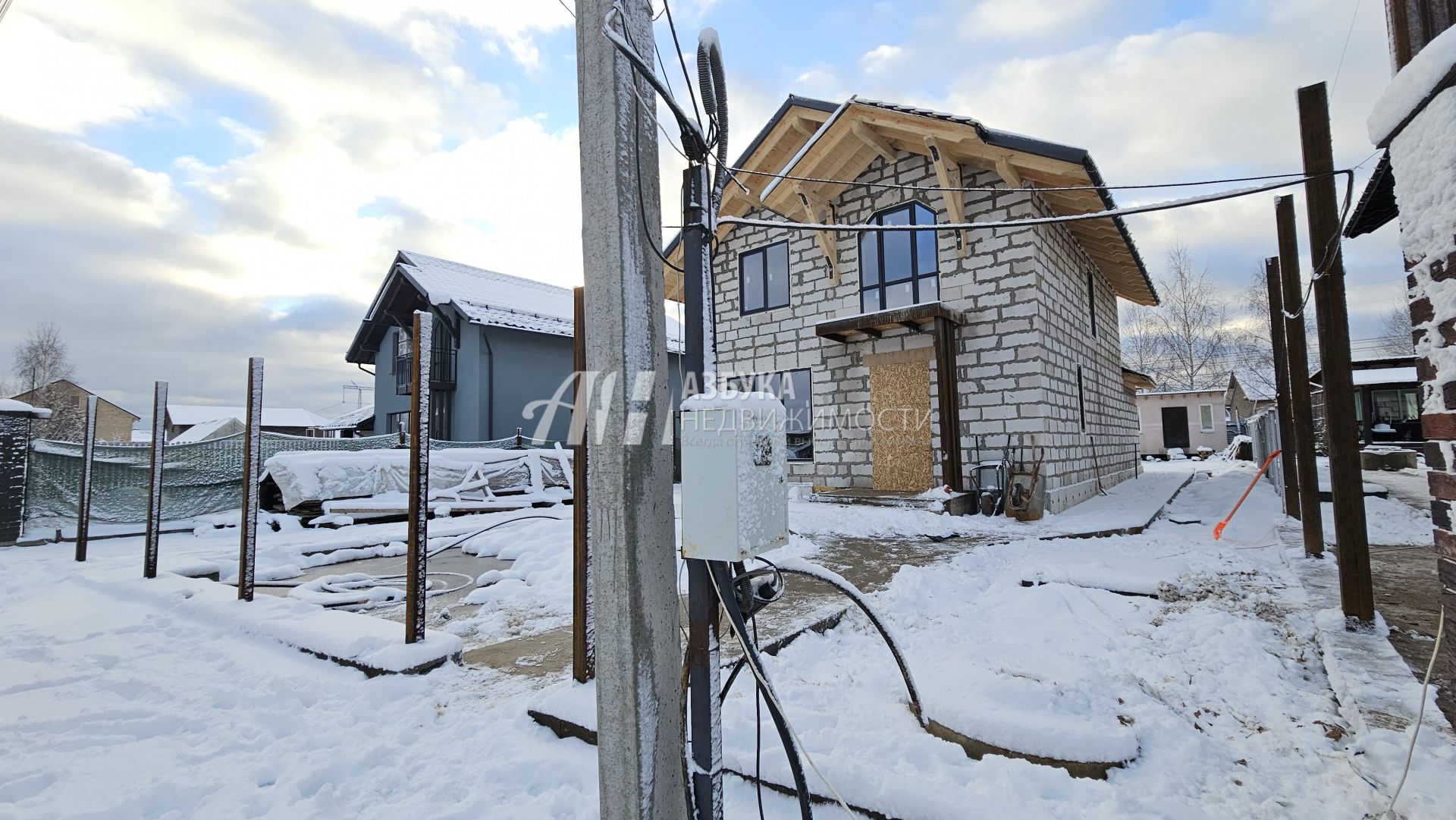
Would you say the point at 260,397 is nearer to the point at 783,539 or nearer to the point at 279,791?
the point at 279,791

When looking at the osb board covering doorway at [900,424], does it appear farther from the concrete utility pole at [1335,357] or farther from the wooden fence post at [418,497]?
the wooden fence post at [418,497]

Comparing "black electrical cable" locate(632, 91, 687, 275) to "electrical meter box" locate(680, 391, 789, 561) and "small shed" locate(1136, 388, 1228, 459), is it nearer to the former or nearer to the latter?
"electrical meter box" locate(680, 391, 789, 561)

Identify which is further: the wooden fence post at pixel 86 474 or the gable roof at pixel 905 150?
the gable roof at pixel 905 150

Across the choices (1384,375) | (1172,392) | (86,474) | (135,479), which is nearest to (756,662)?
(86,474)

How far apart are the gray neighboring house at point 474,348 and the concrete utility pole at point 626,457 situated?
557 inches

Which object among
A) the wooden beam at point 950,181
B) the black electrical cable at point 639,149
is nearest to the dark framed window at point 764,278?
the wooden beam at point 950,181

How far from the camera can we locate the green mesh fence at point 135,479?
9742 mm

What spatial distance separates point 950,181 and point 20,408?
46.9 ft

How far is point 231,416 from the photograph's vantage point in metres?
49.3

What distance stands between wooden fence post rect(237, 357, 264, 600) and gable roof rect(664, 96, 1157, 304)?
4119mm

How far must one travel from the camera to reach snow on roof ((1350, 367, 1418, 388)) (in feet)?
56.3

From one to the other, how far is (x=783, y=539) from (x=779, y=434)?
0.35 m

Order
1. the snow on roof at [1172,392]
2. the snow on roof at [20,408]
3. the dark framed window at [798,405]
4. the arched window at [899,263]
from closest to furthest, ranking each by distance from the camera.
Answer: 1. the snow on roof at [20,408]
2. the arched window at [899,263]
3. the dark framed window at [798,405]
4. the snow on roof at [1172,392]

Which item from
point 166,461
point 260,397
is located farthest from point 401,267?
point 260,397
